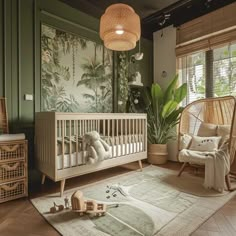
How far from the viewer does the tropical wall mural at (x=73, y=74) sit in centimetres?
256

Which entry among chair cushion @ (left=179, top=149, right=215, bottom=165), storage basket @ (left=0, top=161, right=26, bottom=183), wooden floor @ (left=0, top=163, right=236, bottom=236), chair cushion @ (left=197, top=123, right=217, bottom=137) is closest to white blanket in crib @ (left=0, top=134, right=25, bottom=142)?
storage basket @ (left=0, top=161, right=26, bottom=183)

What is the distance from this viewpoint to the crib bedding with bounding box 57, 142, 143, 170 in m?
2.05

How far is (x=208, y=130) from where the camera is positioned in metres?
2.65

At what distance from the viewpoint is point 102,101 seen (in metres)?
3.17

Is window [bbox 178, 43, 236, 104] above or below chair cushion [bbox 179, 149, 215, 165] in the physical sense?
above

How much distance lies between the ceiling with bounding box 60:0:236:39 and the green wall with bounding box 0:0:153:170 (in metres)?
0.42

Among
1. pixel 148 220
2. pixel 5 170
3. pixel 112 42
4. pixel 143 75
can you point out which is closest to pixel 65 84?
pixel 112 42

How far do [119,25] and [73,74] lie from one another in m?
1.35

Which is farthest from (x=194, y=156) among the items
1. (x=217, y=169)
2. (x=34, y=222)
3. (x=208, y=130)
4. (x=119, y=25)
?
(x=34, y=222)

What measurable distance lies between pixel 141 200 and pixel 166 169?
4.15ft

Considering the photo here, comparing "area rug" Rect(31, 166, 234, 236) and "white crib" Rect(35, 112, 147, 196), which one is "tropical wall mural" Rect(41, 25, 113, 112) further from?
"area rug" Rect(31, 166, 234, 236)

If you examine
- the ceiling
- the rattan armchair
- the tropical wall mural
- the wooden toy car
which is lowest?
the wooden toy car

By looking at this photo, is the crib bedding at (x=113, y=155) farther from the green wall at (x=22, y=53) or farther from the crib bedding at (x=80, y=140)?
the green wall at (x=22, y=53)

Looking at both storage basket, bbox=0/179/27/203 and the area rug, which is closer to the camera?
the area rug
